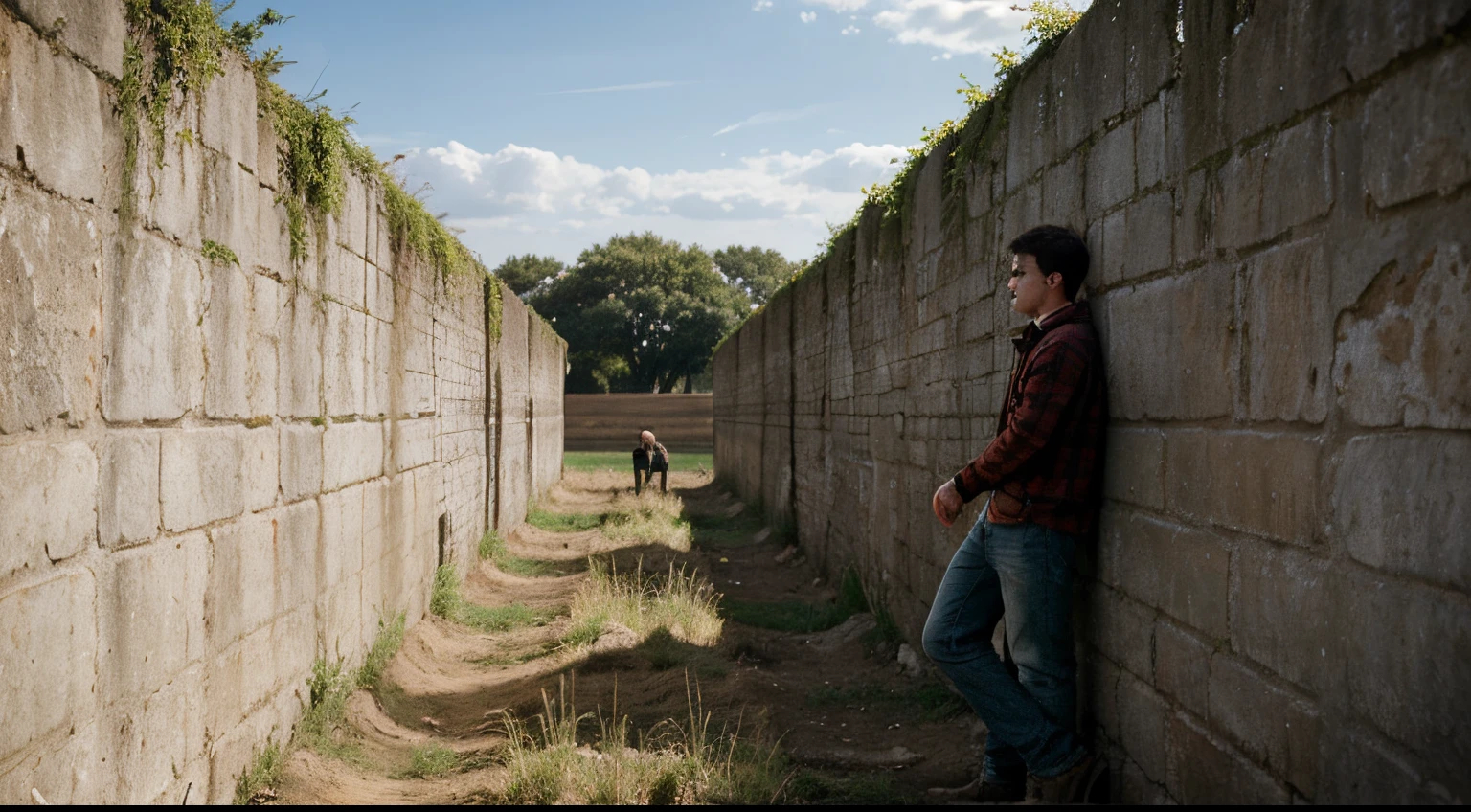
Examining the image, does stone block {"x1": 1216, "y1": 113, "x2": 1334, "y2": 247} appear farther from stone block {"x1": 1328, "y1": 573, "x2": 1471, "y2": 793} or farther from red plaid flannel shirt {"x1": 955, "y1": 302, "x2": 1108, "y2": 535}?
stone block {"x1": 1328, "y1": 573, "x2": 1471, "y2": 793}

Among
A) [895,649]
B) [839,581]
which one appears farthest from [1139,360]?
[839,581]

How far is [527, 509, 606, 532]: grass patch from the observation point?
47.1 ft

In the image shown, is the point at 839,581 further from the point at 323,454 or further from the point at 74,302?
the point at 74,302

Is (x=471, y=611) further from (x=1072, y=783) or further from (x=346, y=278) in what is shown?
(x=1072, y=783)

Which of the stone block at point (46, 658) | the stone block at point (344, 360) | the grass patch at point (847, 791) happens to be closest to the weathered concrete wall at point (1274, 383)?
the grass patch at point (847, 791)

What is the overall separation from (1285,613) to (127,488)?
3.08 meters

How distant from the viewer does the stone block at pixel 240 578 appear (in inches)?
142

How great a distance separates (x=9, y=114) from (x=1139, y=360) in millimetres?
3049

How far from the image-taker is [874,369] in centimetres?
751

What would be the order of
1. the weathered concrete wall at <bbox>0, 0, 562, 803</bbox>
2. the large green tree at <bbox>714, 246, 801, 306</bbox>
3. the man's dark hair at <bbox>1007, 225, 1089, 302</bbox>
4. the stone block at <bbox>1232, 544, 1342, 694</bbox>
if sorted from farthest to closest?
1. the large green tree at <bbox>714, 246, 801, 306</bbox>
2. the man's dark hair at <bbox>1007, 225, 1089, 302</bbox>
3. the weathered concrete wall at <bbox>0, 0, 562, 803</bbox>
4. the stone block at <bbox>1232, 544, 1342, 694</bbox>

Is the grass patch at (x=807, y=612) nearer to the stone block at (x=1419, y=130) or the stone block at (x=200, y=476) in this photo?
the stone block at (x=200, y=476)

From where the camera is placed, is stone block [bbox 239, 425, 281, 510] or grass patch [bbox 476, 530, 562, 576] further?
grass patch [bbox 476, 530, 562, 576]

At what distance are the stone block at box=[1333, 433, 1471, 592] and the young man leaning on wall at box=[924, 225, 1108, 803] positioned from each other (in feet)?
3.77

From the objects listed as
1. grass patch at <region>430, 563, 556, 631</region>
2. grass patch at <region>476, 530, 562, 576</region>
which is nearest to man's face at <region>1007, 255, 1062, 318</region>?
grass patch at <region>430, 563, 556, 631</region>
